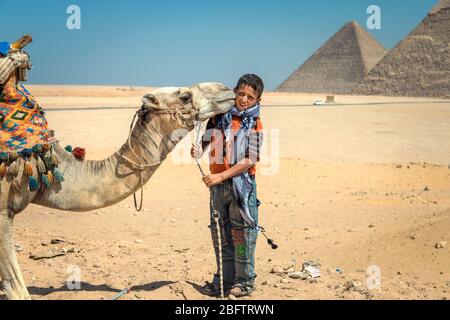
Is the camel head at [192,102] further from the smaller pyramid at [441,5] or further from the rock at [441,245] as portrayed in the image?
the smaller pyramid at [441,5]

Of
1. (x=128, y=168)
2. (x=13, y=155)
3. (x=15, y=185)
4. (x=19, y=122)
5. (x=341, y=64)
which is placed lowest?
(x=15, y=185)

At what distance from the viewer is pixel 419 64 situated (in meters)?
121

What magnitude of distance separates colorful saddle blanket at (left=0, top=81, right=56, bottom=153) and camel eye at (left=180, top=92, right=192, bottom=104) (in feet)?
3.29

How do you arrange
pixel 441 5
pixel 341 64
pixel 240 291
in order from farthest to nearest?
pixel 341 64 < pixel 441 5 < pixel 240 291

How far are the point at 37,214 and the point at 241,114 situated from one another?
17.8 feet

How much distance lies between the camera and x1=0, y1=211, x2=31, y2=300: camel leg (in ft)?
12.6

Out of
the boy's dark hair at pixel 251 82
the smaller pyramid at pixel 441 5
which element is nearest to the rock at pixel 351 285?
the boy's dark hair at pixel 251 82

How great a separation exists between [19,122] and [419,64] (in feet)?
413

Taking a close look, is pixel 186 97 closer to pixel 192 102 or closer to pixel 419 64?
pixel 192 102

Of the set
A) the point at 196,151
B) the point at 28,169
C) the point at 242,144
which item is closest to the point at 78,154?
the point at 28,169

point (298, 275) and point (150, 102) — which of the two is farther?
point (298, 275)

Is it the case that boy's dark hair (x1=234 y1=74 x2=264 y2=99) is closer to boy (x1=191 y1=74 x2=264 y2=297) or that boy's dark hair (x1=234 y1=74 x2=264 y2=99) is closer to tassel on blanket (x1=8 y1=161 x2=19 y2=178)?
boy (x1=191 y1=74 x2=264 y2=297)

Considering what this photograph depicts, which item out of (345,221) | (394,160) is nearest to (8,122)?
(345,221)

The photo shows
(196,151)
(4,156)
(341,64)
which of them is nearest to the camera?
(4,156)
